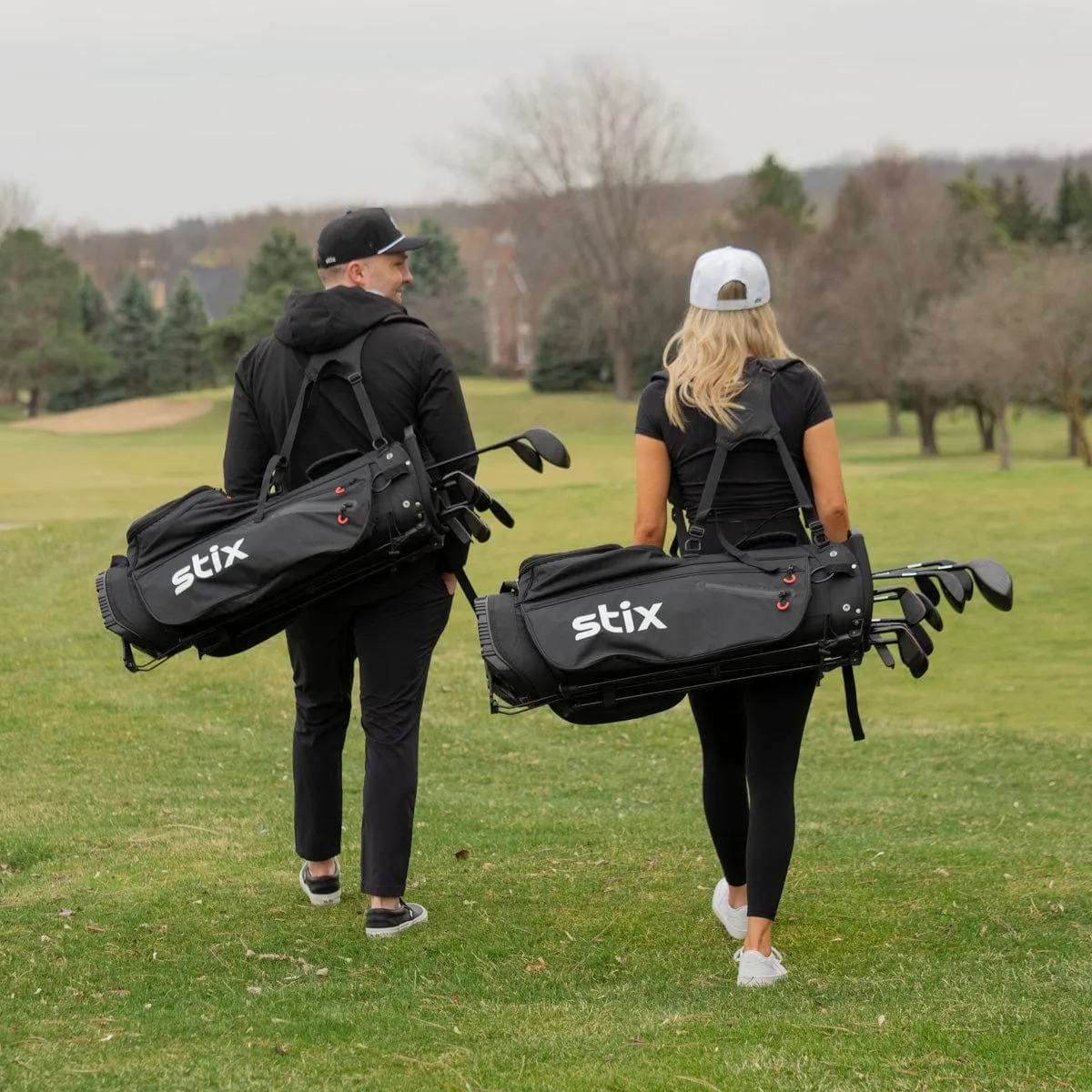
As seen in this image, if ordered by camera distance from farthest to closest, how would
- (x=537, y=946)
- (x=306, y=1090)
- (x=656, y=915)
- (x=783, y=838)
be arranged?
(x=656, y=915)
(x=537, y=946)
(x=783, y=838)
(x=306, y=1090)

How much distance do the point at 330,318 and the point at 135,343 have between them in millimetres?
76078

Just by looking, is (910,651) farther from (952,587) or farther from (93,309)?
(93,309)

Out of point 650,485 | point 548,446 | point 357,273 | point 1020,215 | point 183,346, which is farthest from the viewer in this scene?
point 1020,215

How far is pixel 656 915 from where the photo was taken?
549cm

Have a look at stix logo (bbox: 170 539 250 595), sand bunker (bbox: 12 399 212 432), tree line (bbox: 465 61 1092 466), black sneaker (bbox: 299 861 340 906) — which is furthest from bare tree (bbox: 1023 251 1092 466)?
stix logo (bbox: 170 539 250 595)

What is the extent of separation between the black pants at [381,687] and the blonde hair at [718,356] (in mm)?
1103

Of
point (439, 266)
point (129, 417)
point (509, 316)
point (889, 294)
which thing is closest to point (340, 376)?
point (129, 417)

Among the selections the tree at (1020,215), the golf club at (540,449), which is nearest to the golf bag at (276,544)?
the golf club at (540,449)

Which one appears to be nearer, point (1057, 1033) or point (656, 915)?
point (1057, 1033)

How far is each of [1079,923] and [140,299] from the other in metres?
77.5

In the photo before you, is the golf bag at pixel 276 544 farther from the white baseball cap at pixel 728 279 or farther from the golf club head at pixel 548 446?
the white baseball cap at pixel 728 279

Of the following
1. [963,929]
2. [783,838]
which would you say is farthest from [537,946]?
[963,929]

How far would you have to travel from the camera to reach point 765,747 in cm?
464

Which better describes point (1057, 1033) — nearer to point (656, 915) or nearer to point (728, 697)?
point (728, 697)
